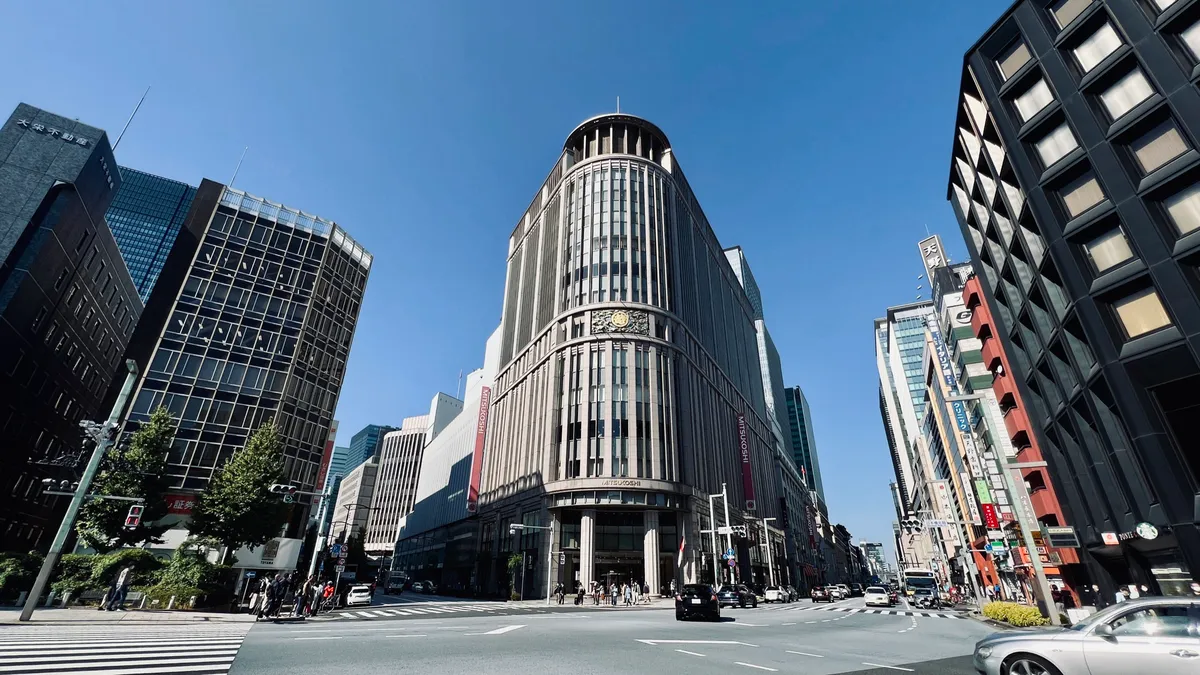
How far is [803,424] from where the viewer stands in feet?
629

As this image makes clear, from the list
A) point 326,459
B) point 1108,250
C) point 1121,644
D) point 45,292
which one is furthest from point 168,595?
point 1108,250

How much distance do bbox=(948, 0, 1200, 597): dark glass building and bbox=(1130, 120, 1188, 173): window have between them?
5cm

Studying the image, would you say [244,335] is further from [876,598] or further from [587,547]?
[876,598]

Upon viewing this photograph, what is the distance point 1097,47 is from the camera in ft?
75.0

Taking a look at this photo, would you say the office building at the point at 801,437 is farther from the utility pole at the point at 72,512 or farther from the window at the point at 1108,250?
the utility pole at the point at 72,512

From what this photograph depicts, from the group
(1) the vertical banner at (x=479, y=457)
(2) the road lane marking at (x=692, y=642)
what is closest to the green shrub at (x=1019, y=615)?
(2) the road lane marking at (x=692, y=642)

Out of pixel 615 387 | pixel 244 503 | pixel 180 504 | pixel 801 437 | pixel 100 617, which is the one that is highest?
pixel 801 437

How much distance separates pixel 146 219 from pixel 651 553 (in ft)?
502

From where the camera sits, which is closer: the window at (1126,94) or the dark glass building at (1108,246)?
the dark glass building at (1108,246)

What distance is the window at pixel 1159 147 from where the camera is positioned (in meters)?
19.6

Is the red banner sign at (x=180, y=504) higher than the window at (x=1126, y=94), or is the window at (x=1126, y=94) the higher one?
the window at (x=1126, y=94)

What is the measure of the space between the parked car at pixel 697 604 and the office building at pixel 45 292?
4605 cm

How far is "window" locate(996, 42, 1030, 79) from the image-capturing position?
85.0ft

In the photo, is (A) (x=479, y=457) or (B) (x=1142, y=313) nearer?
(B) (x=1142, y=313)
